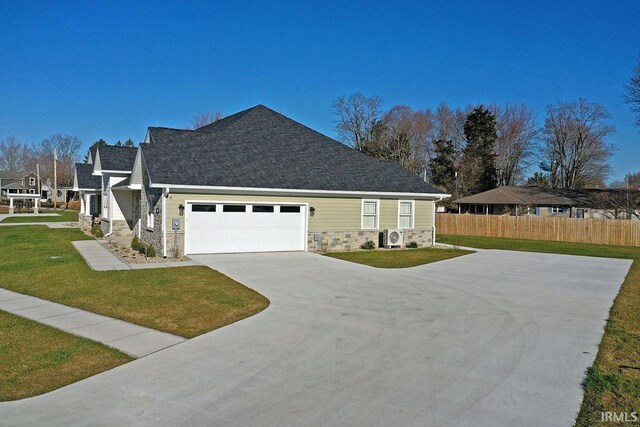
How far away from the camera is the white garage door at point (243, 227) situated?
15977 mm

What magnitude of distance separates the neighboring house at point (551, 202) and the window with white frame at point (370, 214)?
22.9 m

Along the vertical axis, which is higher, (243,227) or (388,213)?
(388,213)

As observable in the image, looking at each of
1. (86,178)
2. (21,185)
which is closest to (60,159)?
(21,185)

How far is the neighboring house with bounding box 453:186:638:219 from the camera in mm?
37688

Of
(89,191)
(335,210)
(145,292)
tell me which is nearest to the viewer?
(145,292)

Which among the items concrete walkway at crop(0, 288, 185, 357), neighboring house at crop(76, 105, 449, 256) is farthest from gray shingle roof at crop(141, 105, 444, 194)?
concrete walkway at crop(0, 288, 185, 357)

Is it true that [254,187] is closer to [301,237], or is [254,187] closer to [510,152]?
[301,237]

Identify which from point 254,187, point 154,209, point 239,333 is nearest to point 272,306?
point 239,333

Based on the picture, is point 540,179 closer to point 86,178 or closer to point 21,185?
point 86,178

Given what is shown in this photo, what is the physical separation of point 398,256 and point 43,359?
13.6 metres

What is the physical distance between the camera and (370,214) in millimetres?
19953

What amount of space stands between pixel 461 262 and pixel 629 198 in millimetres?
25817

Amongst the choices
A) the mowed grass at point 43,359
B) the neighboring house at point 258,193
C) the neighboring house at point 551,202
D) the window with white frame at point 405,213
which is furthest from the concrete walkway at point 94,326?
the neighboring house at point 551,202

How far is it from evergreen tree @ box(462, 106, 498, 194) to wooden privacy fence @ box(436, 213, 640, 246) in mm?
14581
